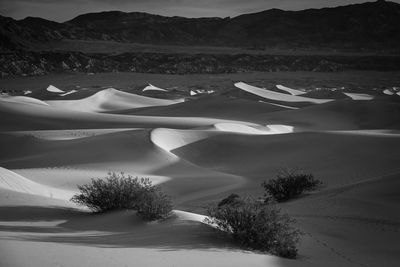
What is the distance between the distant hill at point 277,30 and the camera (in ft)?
545

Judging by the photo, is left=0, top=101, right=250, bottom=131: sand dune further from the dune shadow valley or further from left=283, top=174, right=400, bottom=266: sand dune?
left=283, top=174, right=400, bottom=266: sand dune

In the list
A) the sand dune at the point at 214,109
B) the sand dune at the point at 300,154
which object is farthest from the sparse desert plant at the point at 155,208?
the sand dune at the point at 214,109

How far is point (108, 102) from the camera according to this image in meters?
59.8

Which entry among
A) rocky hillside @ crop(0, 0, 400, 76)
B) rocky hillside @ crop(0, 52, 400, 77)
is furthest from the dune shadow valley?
rocky hillside @ crop(0, 0, 400, 76)

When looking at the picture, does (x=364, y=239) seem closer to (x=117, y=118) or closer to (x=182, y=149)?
(x=182, y=149)

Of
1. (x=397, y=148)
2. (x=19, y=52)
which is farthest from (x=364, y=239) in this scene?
(x=19, y=52)

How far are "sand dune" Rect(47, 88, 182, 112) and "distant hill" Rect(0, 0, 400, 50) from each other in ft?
322

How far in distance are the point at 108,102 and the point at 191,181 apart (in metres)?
41.0

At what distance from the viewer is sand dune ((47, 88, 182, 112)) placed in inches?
2158

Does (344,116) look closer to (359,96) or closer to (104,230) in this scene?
(359,96)

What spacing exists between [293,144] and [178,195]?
10028 millimetres

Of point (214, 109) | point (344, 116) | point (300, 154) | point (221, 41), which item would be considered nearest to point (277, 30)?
point (221, 41)

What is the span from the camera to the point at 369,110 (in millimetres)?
46250

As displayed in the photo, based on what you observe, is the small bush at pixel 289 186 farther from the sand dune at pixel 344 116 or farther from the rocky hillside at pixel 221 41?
the rocky hillside at pixel 221 41
